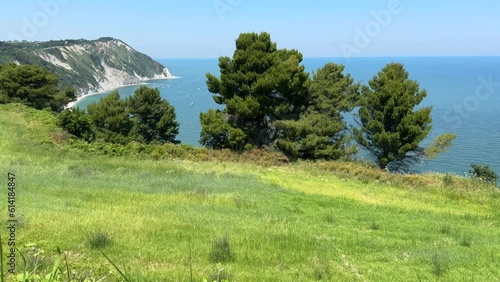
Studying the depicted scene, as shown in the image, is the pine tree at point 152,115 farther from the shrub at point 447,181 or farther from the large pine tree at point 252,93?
the shrub at point 447,181

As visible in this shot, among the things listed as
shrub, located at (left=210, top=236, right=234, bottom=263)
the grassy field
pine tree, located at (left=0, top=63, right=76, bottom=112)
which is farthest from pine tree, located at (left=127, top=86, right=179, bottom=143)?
shrub, located at (left=210, top=236, right=234, bottom=263)

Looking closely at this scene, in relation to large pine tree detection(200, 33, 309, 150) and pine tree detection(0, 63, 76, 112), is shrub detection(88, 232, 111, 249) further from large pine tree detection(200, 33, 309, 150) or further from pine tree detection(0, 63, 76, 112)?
pine tree detection(0, 63, 76, 112)

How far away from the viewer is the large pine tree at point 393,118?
36.3 m

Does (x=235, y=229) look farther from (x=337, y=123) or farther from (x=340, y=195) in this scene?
(x=337, y=123)

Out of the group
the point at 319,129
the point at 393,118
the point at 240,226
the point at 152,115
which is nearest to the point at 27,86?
the point at 152,115

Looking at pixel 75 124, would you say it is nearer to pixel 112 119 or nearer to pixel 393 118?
pixel 112 119

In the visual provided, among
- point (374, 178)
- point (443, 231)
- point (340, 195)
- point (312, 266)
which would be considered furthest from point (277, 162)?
point (312, 266)

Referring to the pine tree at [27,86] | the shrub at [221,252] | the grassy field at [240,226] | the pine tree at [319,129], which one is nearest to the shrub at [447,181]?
the grassy field at [240,226]

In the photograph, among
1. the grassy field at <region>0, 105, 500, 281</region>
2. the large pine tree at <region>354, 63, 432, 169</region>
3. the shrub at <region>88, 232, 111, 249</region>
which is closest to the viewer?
the grassy field at <region>0, 105, 500, 281</region>

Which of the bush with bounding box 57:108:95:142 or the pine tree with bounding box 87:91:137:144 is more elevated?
the bush with bounding box 57:108:95:142

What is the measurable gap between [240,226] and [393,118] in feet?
101

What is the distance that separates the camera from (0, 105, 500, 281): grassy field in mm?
6773

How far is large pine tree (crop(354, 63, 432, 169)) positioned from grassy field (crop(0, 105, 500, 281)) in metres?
16.8

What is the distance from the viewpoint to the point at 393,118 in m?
37.1
